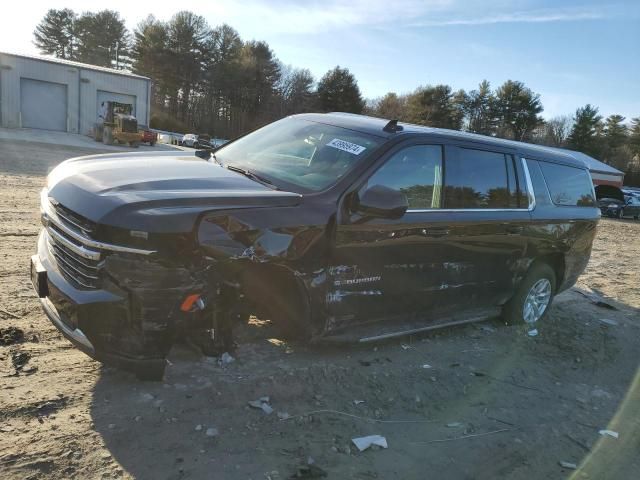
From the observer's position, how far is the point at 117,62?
7400 centimetres

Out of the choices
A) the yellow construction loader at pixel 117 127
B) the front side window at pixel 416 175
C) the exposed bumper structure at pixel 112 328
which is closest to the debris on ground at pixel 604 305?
the front side window at pixel 416 175

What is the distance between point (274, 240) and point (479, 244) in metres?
2.31

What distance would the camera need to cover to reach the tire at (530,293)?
19.1 feet

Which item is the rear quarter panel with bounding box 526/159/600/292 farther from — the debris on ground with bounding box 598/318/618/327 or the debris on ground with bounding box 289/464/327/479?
the debris on ground with bounding box 289/464/327/479

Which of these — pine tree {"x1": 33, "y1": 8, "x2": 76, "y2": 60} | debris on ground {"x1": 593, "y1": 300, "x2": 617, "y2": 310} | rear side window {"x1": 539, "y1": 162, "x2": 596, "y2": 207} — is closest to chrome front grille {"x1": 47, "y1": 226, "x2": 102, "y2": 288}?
rear side window {"x1": 539, "y1": 162, "x2": 596, "y2": 207}

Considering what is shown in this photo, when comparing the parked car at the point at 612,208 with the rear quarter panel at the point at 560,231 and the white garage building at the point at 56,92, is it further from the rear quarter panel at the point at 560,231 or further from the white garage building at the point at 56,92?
the white garage building at the point at 56,92

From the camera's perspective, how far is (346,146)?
4.35 meters

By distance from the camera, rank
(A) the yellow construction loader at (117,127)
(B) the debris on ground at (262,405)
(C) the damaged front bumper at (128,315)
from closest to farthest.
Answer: (C) the damaged front bumper at (128,315) < (B) the debris on ground at (262,405) < (A) the yellow construction loader at (117,127)

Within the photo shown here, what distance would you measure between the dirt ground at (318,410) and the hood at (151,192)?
1.20 metres

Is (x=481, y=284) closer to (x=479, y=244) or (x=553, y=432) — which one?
(x=479, y=244)

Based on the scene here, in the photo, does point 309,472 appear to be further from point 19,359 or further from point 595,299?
point 595,299

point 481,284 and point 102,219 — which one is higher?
point 102,219

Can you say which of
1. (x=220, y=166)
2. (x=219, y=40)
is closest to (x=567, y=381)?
(x=220, y=166)

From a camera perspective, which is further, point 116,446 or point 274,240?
point 274,240
